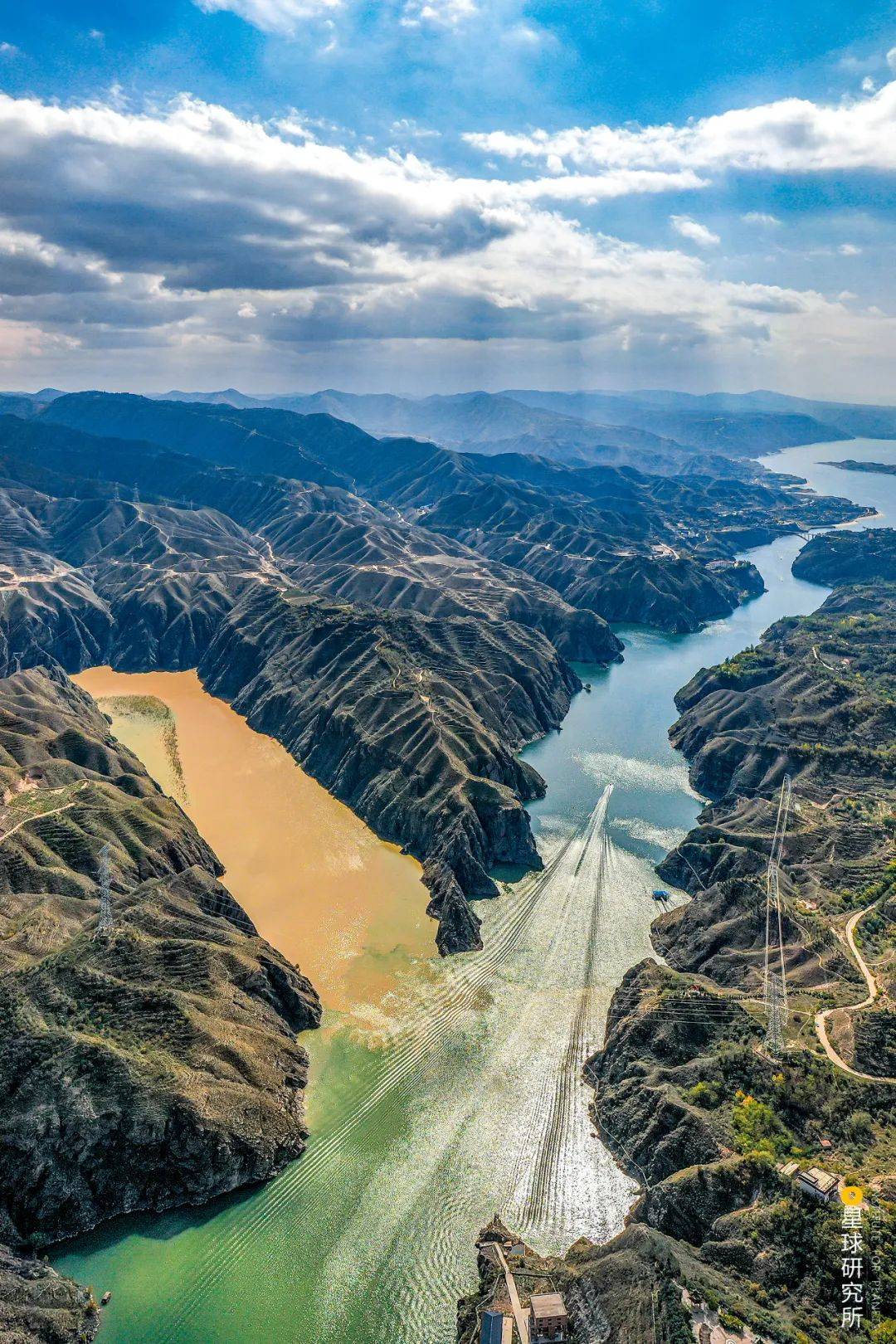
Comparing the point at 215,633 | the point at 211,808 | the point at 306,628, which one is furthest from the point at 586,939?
the point at 215,633

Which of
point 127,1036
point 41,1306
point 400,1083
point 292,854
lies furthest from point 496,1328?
point 292,854

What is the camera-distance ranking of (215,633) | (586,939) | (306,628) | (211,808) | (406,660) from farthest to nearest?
(215,633)
(306,628)
(406,660)
(211,808)
(586,939)

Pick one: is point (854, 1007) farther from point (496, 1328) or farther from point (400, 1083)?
point (400, 1083)

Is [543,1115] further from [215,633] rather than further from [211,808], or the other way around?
[215,633]

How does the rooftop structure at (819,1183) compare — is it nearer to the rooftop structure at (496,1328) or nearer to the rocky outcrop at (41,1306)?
the rooftop structure at (496,1328)

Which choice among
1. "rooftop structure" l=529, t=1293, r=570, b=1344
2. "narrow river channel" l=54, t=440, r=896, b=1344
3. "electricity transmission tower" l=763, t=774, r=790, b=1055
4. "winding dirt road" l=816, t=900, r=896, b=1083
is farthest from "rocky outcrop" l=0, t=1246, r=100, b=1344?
"winding dirt road" l=816, t=900, r=896, b=1083

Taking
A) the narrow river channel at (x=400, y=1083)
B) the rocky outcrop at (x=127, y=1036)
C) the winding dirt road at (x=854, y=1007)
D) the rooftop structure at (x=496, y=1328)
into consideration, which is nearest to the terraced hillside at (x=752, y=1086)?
the winding dirt road at (x=854, y=1007)
